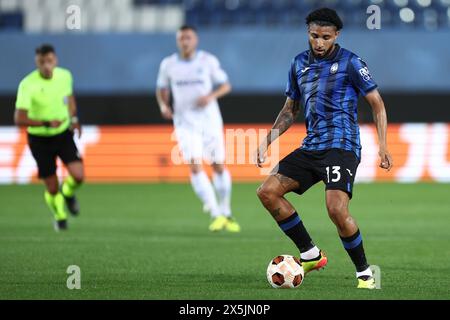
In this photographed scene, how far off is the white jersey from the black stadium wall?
7.19 meters

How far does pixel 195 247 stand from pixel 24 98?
3223 millimetres

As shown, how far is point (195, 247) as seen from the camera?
11.5m

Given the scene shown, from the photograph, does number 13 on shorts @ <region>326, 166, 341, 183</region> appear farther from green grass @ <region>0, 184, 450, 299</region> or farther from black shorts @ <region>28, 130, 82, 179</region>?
black shorts @ <region>28, 130, 82, 179</region>

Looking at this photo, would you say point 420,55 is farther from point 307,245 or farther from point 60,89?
point 307,245

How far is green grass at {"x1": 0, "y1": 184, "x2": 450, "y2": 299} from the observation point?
319 inches

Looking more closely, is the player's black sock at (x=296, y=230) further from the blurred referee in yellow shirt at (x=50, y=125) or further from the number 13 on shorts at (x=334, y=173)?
the blurred referee in yellow shirt at (x=50, y=125)

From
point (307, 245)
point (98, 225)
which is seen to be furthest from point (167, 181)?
point (307, 245)

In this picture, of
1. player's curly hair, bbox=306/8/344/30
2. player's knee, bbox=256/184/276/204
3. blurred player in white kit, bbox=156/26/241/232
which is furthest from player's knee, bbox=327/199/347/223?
blurred player in white kit, bbox=156/26/241/232

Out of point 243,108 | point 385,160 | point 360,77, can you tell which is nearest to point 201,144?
point 360,77

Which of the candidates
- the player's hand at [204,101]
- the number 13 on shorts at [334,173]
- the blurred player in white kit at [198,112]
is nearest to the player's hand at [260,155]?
the number 13 on shorts at [334,173]

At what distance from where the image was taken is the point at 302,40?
2127 cm

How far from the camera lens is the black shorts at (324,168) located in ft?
26.7
